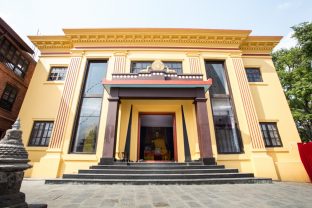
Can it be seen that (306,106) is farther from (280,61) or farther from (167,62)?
(167,62)

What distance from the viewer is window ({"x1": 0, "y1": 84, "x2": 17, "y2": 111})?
35.0 ft

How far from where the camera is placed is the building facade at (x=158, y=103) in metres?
8.63

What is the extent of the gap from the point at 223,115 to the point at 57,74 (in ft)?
37.2

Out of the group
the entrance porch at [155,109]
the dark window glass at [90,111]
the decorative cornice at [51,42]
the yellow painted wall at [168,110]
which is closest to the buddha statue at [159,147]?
the entrance porch at [155,109]

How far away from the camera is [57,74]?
36.7 ft

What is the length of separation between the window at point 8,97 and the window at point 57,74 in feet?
9.52

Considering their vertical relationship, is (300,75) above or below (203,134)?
above

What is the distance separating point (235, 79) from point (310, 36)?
552 centimetres

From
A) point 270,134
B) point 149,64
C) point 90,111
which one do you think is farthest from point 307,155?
point 90,111

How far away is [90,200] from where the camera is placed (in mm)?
3703

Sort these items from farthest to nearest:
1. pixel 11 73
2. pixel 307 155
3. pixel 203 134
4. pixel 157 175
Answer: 1. pixel 11 73
2. pixel 203 134
3. pixel 307 155
4. pixel 157 175

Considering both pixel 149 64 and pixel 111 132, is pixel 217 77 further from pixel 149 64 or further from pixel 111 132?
pixel 111 132

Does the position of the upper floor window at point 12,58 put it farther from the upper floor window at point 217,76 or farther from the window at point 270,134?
the window at point 270,134

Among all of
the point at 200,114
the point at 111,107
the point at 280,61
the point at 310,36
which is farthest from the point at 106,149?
the point at 280,61
